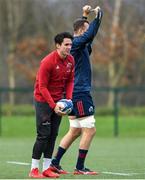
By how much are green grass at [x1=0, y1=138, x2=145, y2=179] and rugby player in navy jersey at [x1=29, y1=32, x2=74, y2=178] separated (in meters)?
0.46

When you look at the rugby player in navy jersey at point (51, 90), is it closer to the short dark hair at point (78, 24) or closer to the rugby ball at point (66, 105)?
the rugby ball at point (66, 105)

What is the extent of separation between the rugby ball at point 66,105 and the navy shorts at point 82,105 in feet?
2.02

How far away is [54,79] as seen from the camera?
11.2m

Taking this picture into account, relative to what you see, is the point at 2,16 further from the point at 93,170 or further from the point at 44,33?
the point at 93,170

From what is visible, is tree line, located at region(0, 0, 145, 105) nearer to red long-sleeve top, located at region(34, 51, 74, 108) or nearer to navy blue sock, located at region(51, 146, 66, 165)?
navy blue sock, located at region(51, 146, 66, 165)

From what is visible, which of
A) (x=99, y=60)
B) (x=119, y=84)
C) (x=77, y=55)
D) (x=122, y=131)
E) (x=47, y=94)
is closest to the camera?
(x=47, y=94)

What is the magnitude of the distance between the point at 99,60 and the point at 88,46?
24.4 metres

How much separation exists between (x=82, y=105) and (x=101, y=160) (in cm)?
294

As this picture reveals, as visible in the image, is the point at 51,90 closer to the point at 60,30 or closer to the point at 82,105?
the point at 82,105

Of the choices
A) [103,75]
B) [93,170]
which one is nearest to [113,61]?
[103,75]

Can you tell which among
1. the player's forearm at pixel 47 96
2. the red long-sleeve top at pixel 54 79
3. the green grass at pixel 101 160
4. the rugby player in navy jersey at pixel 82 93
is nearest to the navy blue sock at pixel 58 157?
the rugby player in navy jersey at pixel 82 93

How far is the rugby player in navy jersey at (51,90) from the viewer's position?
1102cm

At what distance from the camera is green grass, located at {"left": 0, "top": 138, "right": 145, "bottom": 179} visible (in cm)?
1148

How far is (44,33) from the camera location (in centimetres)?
4131
